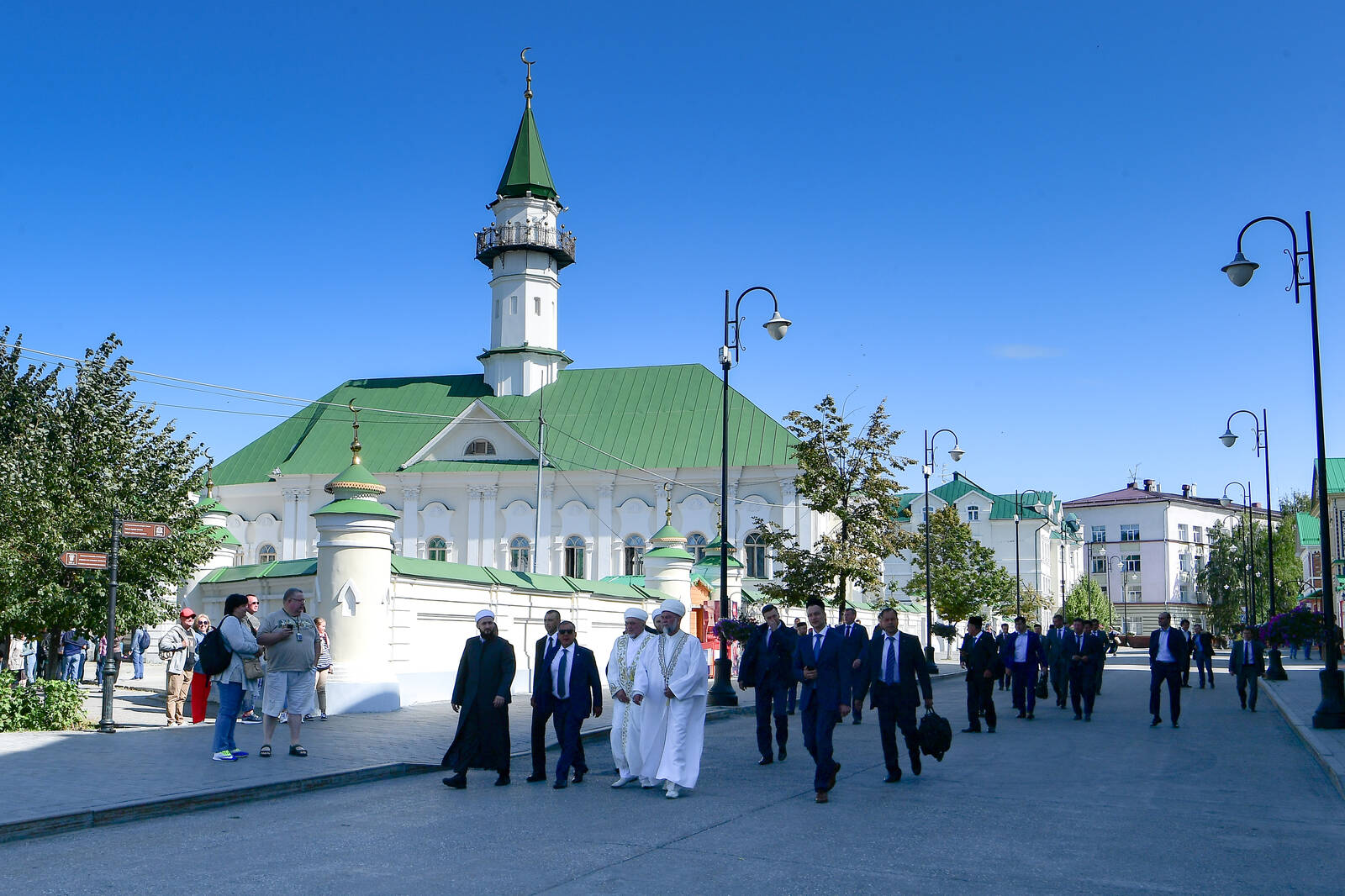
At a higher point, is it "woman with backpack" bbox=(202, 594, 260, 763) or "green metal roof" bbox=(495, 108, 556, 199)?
"green metal roof" bbox=(495, 108, 556, 199)

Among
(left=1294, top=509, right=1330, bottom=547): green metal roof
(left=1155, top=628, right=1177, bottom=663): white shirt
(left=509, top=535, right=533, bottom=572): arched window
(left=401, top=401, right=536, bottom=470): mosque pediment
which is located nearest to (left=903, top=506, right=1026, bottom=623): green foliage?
(left=509, top=535, right=533, bottom=572): arched window

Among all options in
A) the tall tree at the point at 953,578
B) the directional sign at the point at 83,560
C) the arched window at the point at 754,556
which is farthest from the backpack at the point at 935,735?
the tall tree at the point at 953,578

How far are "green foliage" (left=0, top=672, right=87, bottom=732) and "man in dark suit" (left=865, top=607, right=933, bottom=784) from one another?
1025 cm

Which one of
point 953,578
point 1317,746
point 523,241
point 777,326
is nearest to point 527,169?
point 523,241

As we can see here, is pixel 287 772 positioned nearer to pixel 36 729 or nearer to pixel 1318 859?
pixel 36 729

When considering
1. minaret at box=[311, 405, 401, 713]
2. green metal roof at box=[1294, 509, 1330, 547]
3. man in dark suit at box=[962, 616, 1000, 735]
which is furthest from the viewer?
green metal roof at box=[1294, 509, 1330, 547]

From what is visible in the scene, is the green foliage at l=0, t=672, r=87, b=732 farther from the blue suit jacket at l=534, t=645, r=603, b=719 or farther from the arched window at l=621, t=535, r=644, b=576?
the arched window at l=621, t=535, r=644, b=576

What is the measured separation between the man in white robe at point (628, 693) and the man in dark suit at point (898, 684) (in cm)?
226

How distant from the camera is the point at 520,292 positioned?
60906mm

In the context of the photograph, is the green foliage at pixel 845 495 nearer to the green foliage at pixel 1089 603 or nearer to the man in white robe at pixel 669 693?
the man in white robe at pixel 669 693

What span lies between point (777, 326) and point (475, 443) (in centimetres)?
3448

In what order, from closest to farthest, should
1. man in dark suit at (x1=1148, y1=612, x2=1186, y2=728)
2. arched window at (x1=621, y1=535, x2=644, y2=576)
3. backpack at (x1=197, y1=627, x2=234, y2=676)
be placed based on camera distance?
backpack at (x1=197, y1=627, x2=234, y2=676) < man in dark suit at (x1=1148, y1=612, x2=1186, y2=728) < arched window at (x1=621, y1=535, x2=644, y2=576)

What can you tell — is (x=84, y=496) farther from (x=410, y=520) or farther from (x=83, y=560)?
(x=410, y=520)

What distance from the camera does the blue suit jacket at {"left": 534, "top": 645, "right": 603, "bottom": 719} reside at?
11.6 m
